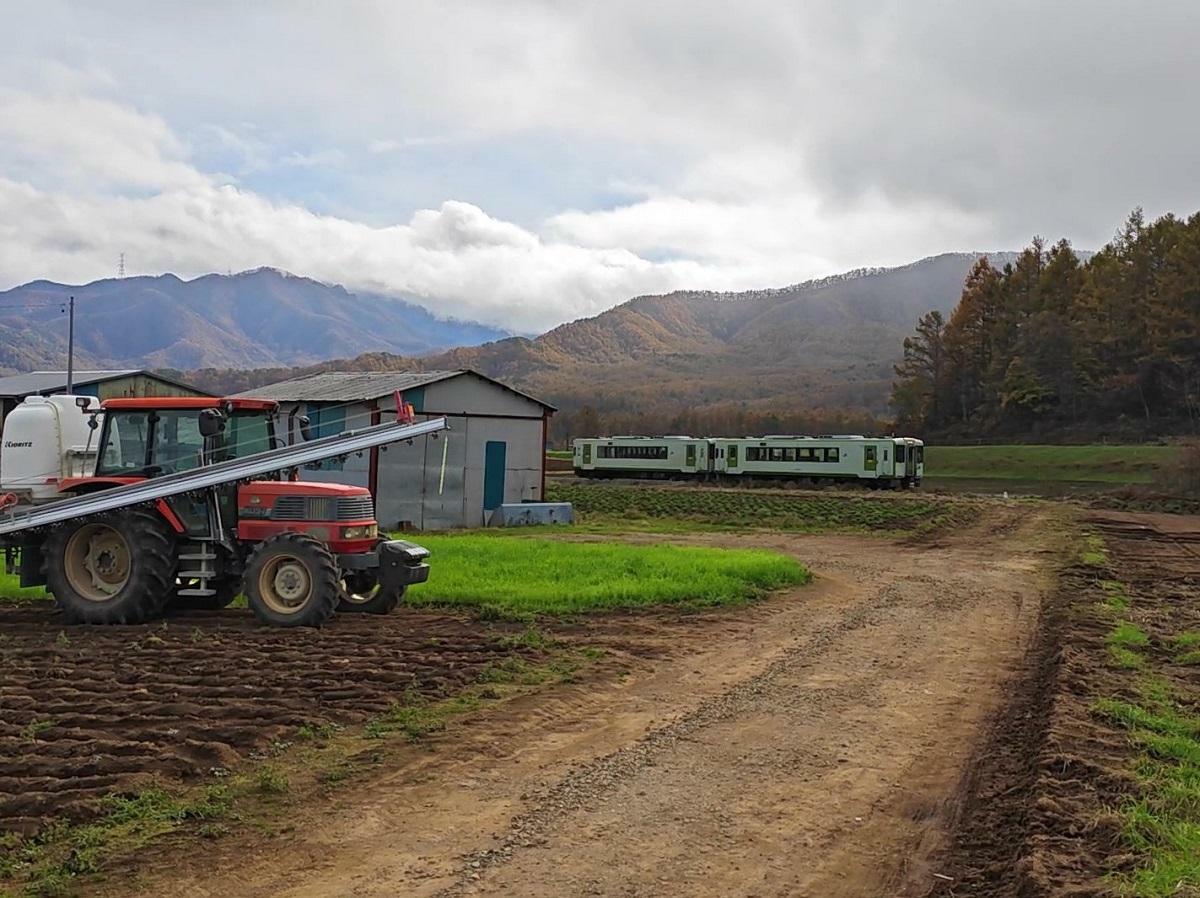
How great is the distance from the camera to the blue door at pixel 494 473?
29.8m

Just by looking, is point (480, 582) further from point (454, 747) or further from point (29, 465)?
point (454, 747)

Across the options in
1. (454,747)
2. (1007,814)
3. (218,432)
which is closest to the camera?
(1007,814)

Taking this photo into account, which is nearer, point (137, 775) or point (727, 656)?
→ point (137, 775)

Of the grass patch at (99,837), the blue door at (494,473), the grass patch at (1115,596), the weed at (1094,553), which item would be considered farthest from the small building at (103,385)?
the grass patch at (99,837)

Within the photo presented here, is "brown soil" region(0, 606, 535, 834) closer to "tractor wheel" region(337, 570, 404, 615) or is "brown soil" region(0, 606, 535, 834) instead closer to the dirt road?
"tractor wheel" region(337, 570, 404, 615)

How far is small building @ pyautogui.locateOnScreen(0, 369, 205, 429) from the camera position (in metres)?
34.9

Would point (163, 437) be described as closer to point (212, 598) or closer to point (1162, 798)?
point (212, 598)

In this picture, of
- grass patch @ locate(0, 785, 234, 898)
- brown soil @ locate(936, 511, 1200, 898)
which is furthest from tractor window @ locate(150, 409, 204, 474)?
brown soil @ locate(936, 511, 1200, 898)

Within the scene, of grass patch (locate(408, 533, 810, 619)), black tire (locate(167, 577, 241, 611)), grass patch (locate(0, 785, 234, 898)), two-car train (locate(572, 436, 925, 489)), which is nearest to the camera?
grass patch (locate(0, 785, 234, 898))

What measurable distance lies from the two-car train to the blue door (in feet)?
84.8

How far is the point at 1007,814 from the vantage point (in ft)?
21.1

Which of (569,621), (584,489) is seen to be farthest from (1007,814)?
(584,489)

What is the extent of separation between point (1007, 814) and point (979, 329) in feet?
284

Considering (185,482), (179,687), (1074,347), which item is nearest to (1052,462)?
(1074,347)
